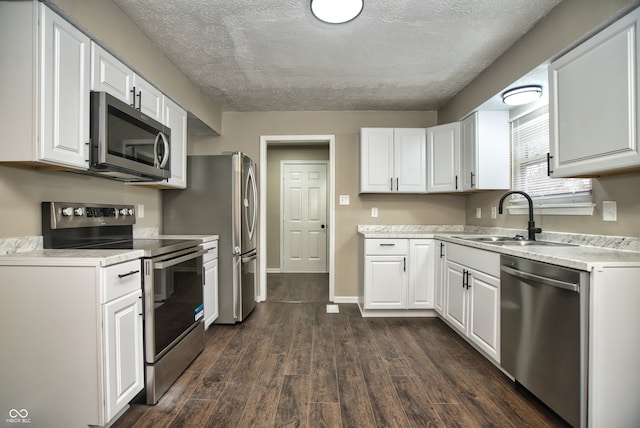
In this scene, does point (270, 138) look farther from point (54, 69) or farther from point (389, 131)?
point (54, 69)

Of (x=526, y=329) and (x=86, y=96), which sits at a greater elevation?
(x=86, y=96)

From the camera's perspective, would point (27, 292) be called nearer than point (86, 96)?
→ Yes

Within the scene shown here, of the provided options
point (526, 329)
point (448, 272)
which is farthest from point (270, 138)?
point (526, 329)

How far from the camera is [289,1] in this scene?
1.81m

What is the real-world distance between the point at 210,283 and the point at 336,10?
7.68ft

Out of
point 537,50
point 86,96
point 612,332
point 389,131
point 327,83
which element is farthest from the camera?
point 389,131

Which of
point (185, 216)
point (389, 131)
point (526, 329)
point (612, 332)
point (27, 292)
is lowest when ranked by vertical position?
point (526, 329)

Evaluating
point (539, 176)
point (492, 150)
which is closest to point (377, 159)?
point (492, 150)

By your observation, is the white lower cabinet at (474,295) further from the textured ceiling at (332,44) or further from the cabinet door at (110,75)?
the cabinet door at (110,75)

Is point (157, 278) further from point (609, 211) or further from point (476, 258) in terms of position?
point (609, 211)

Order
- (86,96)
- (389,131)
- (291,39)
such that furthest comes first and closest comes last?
(389,131), (291,39), (86,96)

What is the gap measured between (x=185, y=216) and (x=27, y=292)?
5.16ft

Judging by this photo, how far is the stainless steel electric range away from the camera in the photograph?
5.51 feet

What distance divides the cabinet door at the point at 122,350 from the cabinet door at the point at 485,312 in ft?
7.28
